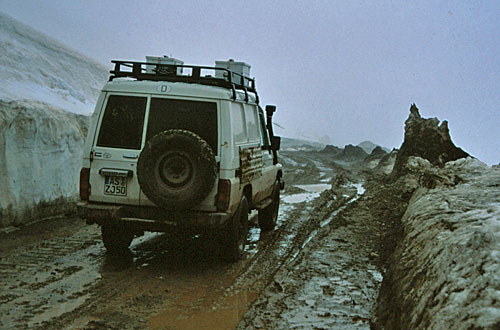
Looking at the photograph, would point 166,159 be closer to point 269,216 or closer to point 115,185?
point 115,185

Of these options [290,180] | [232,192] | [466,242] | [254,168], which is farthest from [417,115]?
[466,242]

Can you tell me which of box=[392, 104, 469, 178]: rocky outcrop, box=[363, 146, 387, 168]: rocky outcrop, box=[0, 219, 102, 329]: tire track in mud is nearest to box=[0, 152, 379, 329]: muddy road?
box=[0, 219, 102, 329]: tire track in mud

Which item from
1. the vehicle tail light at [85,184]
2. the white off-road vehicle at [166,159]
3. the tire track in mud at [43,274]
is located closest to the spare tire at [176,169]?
the white off-road vehicle at [166,159]

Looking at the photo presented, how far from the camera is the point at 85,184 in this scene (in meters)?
6.32

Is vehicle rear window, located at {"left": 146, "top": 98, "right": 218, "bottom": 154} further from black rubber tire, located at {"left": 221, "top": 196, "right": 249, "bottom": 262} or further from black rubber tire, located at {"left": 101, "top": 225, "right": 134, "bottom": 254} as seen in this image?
black rubber tire, located at {"left": 101, "top": 225, "right": 134, "bottom": 254}

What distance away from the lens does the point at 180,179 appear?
19.9 ft

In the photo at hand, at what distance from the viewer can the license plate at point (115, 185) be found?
6.28 m

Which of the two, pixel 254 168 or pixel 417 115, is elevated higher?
pixel 417 115

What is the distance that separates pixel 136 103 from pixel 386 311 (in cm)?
392

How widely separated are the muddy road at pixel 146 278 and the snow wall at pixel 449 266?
25.5 inches

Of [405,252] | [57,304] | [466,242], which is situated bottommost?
[57,304]

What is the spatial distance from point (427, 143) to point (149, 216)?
43.6 feet

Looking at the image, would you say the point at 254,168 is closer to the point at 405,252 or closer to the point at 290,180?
the point at 405,252

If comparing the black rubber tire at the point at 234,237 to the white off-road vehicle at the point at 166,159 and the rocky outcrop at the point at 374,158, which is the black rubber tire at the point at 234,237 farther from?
the rocky outcrop at the point at 374,158
